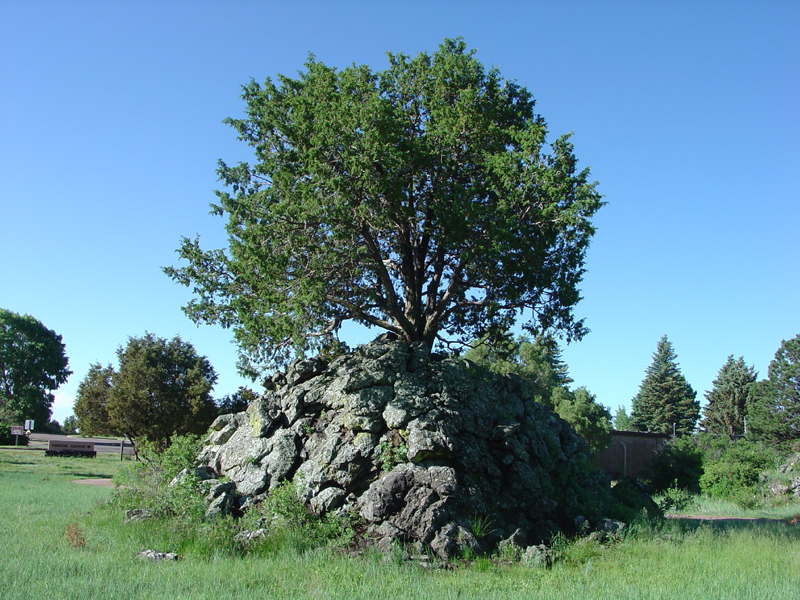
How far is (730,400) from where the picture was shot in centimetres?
6388

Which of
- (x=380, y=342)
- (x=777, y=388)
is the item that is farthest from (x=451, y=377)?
(x=777, y=388)

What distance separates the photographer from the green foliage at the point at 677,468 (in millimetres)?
30781

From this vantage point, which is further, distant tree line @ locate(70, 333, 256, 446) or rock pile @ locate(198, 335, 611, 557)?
distant tree line @ locate(70, 333, 256, 446)

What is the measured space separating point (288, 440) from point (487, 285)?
7123mm

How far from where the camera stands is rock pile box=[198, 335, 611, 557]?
12195mm

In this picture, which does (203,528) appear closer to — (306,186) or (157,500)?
(157,500)

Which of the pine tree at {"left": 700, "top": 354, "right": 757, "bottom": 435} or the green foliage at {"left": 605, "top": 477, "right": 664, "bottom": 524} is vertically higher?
the pine tree at {"left": 700, "top": 354, "right": 757, "bottom": 435}

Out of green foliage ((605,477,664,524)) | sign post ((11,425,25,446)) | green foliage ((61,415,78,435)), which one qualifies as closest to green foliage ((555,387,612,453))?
green foliage ((605,477,664,524))

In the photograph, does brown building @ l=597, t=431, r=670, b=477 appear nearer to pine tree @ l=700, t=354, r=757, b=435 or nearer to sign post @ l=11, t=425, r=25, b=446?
pine tree @ l=700, t=354, r=757, b=435

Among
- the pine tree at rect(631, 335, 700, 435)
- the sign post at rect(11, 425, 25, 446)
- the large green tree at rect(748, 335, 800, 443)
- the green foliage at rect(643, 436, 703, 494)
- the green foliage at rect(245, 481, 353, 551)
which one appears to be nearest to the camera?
the green foliage at rect(245, 481, 353, 551)

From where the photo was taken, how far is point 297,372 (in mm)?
16422

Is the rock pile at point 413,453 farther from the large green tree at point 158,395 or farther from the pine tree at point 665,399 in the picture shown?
the pine tree at point 665,399

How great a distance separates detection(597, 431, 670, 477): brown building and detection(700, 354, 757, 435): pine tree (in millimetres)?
27283

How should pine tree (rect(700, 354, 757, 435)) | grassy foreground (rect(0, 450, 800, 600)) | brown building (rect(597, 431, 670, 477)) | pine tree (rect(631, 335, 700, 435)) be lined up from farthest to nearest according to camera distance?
pine tree (rect(631, 335, 700, 435)) < pine tree (rect(700, 354, 757, 435)) < brown building (rect(597, 431, 670, 477)) < grassy foreground (rect(0, 450, 800, 600))
